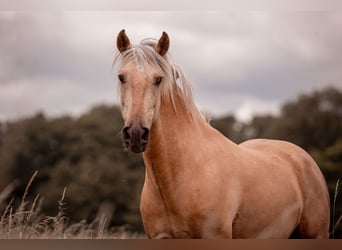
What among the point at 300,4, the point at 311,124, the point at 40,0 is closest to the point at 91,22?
the point at 40,0

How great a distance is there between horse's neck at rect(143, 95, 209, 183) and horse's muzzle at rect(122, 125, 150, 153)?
0.89 feet

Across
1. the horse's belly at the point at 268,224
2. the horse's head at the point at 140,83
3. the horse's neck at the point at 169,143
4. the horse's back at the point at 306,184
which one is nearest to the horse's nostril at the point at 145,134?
the horse's head at the point at 140,83

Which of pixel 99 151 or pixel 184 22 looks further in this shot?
pixel 99 151

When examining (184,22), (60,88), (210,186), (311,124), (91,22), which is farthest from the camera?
(311,124)

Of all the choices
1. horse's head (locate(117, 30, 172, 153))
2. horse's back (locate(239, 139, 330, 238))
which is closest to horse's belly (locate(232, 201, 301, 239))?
horse's back (locate(239, 139, 330, 238))

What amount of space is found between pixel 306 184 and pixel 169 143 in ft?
4.19

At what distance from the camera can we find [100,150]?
18.7m

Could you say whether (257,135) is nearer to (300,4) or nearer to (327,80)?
(327,80)

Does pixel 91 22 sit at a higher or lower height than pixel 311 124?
higher

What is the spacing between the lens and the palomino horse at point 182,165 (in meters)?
2.73

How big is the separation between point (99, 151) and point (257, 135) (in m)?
6.01

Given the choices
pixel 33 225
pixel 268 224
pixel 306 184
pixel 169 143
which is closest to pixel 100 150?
pixel 33 225

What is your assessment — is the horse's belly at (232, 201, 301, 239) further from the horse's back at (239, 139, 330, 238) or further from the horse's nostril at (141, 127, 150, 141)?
the horse's nostril at (141, 127, 150, 141)

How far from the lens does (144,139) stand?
2596 mm
